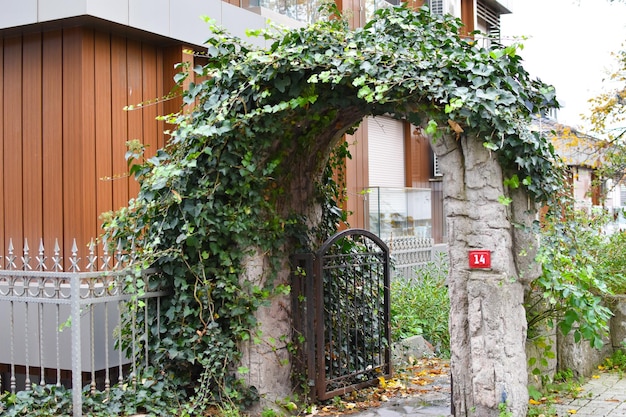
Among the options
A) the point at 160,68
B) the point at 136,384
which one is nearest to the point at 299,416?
the point at 136,384

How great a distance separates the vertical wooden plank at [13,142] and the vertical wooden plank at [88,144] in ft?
3.03

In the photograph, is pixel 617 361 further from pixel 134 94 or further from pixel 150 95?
pixel 134 94

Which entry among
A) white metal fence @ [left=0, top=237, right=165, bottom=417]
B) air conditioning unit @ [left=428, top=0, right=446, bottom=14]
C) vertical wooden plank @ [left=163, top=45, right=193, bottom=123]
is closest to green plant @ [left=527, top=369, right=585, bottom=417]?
white metal fence @ [left=0, top=237, right=165, bottom=417]

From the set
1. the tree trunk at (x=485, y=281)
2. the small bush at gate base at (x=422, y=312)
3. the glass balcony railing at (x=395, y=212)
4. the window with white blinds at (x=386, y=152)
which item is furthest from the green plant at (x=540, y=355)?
the window with white blinds at (x=386, y=152)

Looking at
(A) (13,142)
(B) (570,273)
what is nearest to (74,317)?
(A) (13,142)

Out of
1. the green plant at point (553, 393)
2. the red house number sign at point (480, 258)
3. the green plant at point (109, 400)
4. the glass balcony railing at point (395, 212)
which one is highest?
the glass balcony railing at point (395, 212)

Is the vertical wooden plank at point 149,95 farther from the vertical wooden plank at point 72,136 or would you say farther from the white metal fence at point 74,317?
the white metal fence at point 74,317

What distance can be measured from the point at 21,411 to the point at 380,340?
154 inches

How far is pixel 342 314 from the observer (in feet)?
27.0

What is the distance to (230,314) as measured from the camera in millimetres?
6848

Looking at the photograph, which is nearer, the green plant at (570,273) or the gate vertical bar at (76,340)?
the gate vertical bar at (76,340)

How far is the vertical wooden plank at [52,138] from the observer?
7.93 metres

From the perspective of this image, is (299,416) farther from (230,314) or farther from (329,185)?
(329,185)

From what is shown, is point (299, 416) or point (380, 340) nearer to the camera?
point (299, 416)
